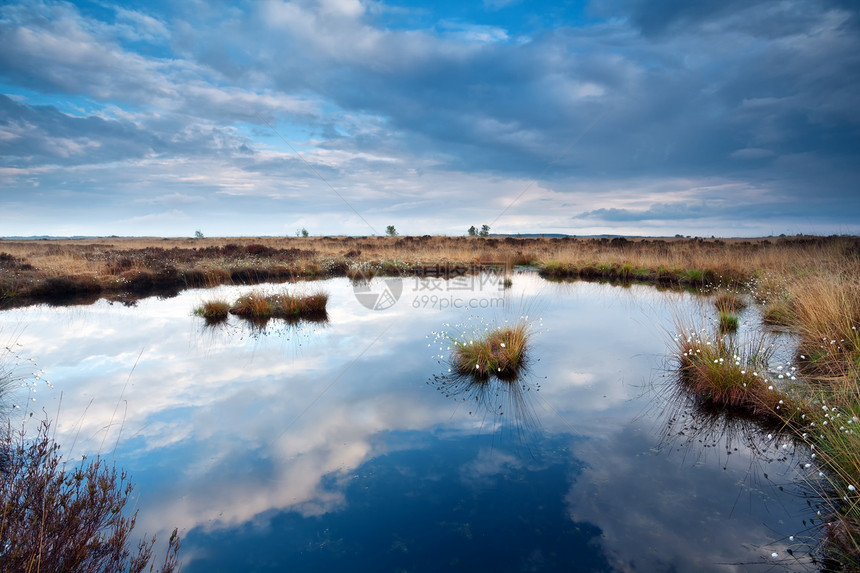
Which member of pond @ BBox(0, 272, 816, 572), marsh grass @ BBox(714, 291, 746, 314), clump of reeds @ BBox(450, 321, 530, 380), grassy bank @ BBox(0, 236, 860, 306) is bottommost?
pond @ BBox(0, 272, 816, 572)

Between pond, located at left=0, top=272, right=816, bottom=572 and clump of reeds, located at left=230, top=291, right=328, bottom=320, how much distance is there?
8.07 ft

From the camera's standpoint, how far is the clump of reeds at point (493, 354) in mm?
7428

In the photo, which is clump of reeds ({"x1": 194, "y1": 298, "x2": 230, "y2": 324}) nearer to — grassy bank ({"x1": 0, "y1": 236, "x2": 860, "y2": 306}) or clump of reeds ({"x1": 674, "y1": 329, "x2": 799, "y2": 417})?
grassy bank ({"x1": 0, "y1": 236, "x2": 860, "y2": 306})

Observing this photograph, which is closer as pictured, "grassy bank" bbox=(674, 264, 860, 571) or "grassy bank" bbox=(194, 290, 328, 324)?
"grassy bank" bbox=(674, 264, 860, 571)

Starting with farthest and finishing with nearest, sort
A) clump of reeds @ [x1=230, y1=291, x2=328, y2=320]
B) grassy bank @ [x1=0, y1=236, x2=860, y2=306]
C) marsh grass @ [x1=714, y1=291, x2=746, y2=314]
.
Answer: grassy bank @ [x1=0, y1=236, x2=860, y2=306], clump of reeds @ [x1=230, y1=291, x2=328, y2=320], marsh grass @ [x1=714, y1=291, x2=746, y2=314]

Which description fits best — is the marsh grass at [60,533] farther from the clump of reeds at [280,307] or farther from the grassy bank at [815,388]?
the clump of reeds at [280,307]

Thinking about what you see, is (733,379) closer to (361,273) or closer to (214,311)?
(214,311)

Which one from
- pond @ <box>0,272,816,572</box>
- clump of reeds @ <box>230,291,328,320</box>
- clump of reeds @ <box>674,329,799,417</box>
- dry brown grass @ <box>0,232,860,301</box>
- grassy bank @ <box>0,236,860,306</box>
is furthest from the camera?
dry brown grass @ <box>0,232,860,301</box>

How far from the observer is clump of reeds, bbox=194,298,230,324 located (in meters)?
11.7

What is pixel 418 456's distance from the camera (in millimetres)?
4781

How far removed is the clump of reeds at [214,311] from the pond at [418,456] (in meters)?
2.04

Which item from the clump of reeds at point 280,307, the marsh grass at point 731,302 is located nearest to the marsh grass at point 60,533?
the clump of reeds at point 280,307

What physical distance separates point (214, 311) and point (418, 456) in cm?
940

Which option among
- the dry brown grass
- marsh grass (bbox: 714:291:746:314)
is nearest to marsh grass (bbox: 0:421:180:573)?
marsh grass (bbox: 714:291:746:314)
